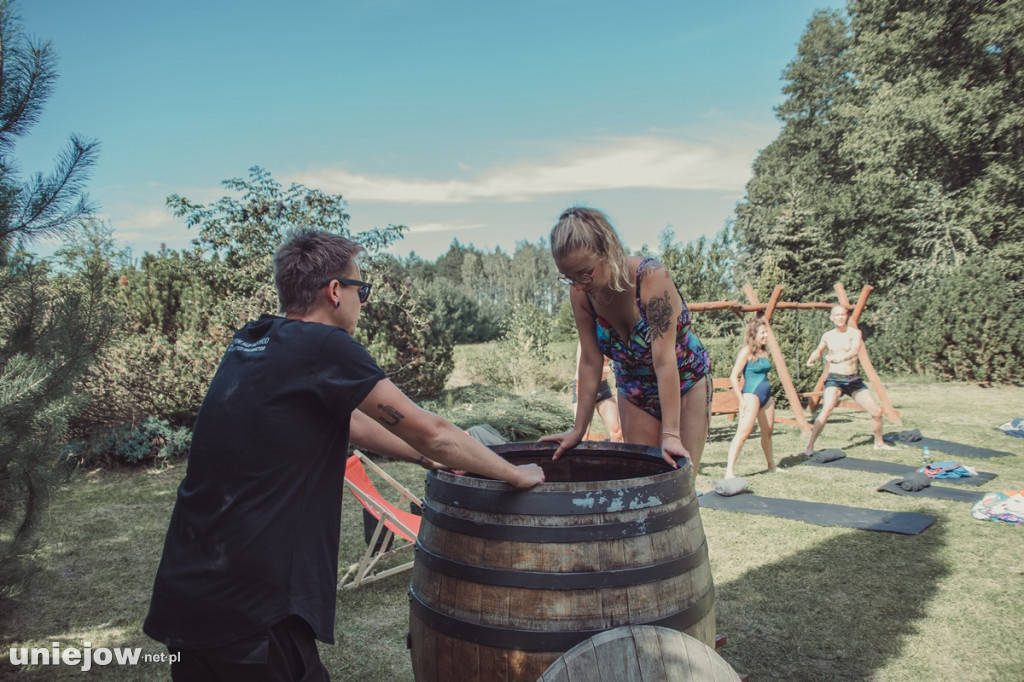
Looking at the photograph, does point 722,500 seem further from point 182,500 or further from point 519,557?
point 182,500

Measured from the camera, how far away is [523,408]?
1109 cm

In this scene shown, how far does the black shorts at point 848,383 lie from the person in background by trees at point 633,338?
692cm

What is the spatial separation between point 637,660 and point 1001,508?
5.84 meters

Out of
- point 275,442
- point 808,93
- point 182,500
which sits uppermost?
point 808,93

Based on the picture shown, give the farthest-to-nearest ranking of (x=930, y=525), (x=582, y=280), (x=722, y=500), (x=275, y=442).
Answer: (x=722, y=500), (x=930, y=525), (x=582, y=280), (x=275, y=442)

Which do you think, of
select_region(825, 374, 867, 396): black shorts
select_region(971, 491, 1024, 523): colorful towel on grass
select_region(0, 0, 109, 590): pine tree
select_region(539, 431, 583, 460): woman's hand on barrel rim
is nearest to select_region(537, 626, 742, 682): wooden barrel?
select_region(539, 431, 583, 460): woman's hand on barrel rim

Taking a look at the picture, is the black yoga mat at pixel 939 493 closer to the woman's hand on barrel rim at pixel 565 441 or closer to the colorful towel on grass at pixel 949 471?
the colorful towel on grass at pixel 949 471

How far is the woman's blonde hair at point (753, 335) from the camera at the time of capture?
8.27 meters

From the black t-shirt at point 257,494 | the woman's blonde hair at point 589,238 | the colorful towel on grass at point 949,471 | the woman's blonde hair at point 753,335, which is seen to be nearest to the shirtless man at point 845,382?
the woman's blonde hair at point 753,335

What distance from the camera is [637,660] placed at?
172cm

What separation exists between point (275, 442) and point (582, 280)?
1.44 m

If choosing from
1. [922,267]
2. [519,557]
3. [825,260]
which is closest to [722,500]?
[519,557]

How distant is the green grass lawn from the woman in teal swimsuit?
0.60 meters

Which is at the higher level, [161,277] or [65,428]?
[161,277]
